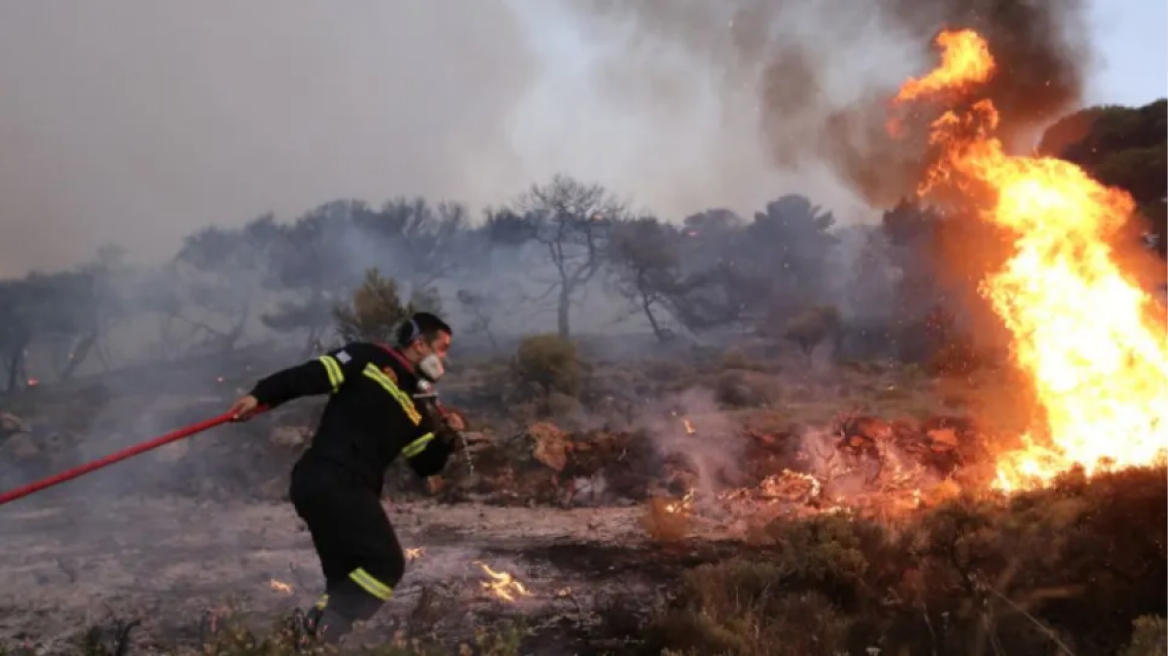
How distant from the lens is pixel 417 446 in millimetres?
4719

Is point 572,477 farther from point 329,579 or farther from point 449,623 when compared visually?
point 329,579

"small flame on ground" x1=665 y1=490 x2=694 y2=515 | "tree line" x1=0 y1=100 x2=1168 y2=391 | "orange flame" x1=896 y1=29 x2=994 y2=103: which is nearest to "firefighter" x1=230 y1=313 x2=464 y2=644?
"small flame on ground" x1=665 y1=490 x2=694 y2=515

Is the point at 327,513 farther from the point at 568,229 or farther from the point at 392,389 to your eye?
the point at 568,229

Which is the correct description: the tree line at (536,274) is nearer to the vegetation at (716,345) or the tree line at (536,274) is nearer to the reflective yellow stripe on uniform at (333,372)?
the vegetation at (716,345)

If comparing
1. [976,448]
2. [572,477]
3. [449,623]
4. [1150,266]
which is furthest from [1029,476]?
[1150,266]

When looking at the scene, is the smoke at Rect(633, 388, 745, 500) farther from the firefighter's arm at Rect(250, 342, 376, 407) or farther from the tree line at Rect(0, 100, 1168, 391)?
the tree line at Rect(0, 100, 1168, 391)

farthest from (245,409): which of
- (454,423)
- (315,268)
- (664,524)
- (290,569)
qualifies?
(315,268)

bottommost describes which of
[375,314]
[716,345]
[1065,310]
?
[1065,310]

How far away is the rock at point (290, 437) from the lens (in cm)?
1209

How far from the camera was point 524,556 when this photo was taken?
734 cm

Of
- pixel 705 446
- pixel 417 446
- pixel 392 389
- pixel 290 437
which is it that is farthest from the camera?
pixel 290 437

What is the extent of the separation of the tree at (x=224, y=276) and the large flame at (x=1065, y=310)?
1853cm

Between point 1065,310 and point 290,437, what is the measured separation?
10.3 meters

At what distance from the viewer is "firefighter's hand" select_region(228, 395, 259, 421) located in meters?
4.15
